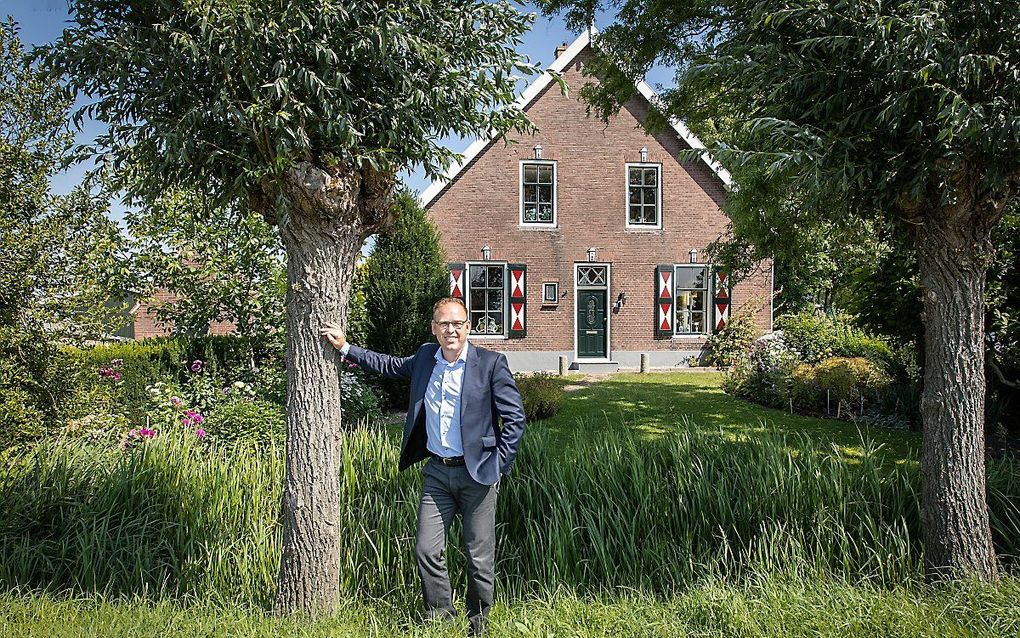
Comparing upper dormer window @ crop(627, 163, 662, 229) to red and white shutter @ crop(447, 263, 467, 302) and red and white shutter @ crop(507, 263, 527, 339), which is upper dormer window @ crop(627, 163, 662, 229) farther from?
red and white shutter @ crop(447, 263, 467, 302)

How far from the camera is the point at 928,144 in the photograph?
3457 mm

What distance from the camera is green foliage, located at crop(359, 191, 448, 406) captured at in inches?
437

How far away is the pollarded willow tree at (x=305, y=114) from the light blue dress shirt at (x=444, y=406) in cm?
51

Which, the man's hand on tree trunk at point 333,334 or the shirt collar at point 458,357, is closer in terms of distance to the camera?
the man's hand on tree trunk at point 333,334

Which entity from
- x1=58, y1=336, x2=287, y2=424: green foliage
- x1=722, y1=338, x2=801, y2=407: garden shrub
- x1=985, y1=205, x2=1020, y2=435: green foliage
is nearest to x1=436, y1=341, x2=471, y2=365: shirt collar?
x1=58, y1=336, x2=287, y2=424: green foliage

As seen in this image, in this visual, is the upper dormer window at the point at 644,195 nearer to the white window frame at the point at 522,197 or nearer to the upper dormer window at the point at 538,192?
the white window frame at the point at 522,197

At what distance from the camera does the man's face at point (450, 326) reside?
11.0 ft

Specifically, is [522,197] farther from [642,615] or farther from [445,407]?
[642,615]

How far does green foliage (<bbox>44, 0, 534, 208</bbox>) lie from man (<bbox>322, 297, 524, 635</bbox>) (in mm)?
957

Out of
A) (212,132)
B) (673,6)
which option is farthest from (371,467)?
(673,6)

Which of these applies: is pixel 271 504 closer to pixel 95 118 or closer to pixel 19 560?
pixel 19 560

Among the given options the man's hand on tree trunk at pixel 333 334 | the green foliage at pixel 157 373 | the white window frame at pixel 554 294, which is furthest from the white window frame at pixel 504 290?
the man's hand on tree trunk at pixel 333 334

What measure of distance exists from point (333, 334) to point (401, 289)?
8.03m

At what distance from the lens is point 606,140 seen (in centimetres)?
1767
